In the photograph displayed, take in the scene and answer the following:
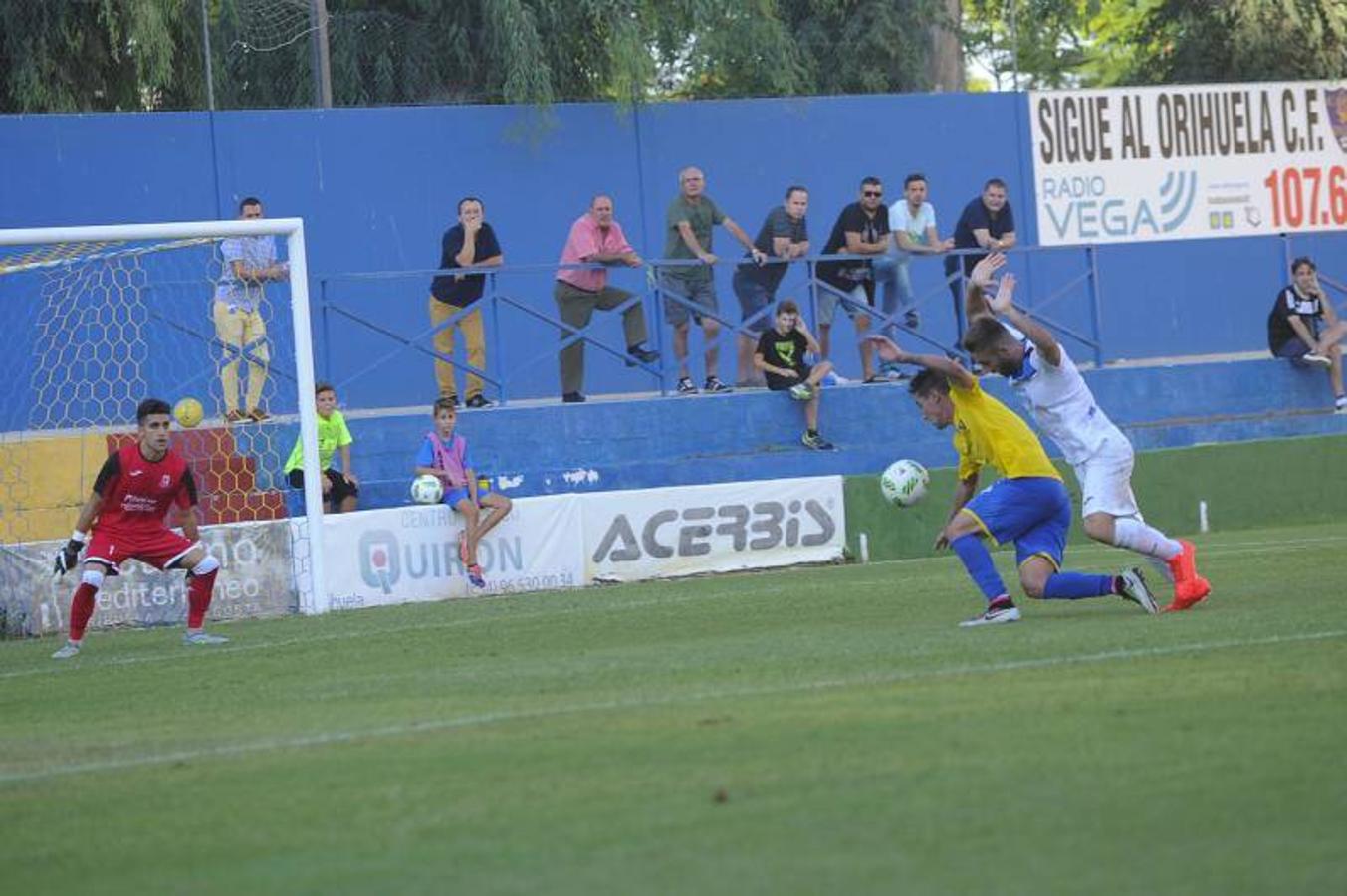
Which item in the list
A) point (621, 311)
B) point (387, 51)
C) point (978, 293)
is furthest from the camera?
point (387, 51)

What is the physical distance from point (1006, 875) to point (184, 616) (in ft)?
41.7

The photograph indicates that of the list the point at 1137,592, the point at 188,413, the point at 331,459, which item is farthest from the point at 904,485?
the point at 188,413

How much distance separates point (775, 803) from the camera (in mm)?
7289

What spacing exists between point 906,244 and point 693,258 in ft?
8.38

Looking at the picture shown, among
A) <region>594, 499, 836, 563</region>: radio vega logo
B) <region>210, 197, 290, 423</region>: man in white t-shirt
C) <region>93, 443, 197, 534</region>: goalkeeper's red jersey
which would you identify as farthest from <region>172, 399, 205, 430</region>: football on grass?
<region>93, 443, 197, 534</region>: goalkeeper's red jersey

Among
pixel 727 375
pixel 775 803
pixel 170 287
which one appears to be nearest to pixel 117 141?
pixel 170 287

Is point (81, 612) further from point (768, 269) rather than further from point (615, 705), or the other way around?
point (768, 269)

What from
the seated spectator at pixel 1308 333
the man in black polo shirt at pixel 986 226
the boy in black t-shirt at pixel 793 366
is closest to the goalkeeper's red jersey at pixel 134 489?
the boy in black t-shirt at pixel 793 366

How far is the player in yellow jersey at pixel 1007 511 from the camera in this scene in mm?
12367

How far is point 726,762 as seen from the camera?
811 centimetres

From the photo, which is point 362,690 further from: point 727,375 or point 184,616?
point 727,375

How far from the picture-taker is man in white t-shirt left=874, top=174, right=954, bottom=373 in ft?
77.5

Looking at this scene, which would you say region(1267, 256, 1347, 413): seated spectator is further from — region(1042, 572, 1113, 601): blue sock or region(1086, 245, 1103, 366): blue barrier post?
region(1042, 572, 1113, 601): blue sock

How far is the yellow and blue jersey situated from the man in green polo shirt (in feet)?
27.0
